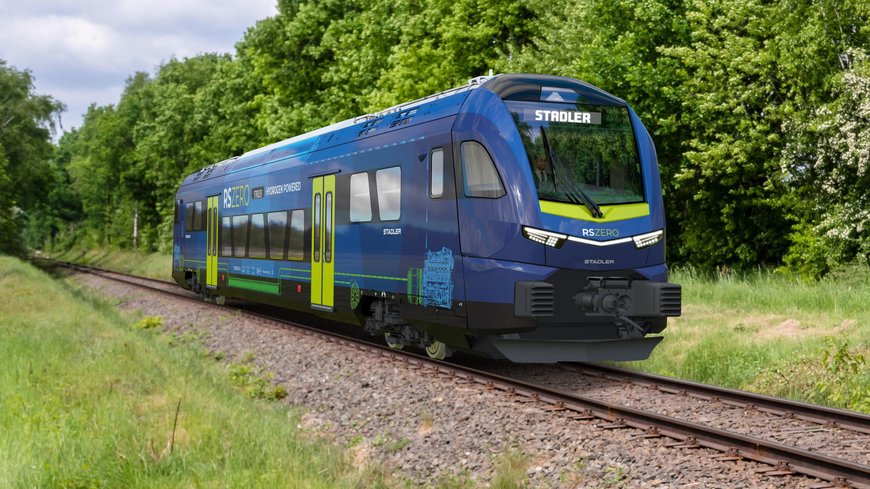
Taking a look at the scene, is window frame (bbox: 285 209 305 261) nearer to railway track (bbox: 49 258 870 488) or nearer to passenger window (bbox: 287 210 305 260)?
passenger window (bbox: 287 210 305 260)

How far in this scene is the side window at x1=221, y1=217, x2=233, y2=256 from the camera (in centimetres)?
2048

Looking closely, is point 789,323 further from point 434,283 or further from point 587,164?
point 434,283

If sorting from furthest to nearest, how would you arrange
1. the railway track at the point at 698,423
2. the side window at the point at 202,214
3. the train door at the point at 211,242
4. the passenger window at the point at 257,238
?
1. the side window at the point at 202,214
2. the train door at the point at 211,242
3. the passenger window at the point at 257,238
4. the railway track at the point at 698,423

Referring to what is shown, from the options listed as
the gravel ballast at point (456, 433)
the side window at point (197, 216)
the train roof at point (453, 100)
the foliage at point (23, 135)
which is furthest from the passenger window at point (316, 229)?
the foliage at point (23, 135)

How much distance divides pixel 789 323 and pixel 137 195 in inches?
2535

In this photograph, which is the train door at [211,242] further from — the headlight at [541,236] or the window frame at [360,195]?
the headlight at [541,236]

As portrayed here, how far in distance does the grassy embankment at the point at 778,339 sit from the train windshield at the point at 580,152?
109 inches

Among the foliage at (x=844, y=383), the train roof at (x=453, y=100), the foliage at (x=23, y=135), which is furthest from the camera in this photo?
the foliage at (x=23, y=135)

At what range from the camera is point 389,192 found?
12773 mm

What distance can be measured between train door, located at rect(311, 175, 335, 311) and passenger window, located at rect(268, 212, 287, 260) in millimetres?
1577

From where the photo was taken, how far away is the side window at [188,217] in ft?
79.3

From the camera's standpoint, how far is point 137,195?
71062 mm

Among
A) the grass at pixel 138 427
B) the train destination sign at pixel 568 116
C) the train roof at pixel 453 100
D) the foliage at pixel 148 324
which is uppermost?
the train roof at pixel 453 100

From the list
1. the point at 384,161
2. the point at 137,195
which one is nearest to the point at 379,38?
the point at 384,161
